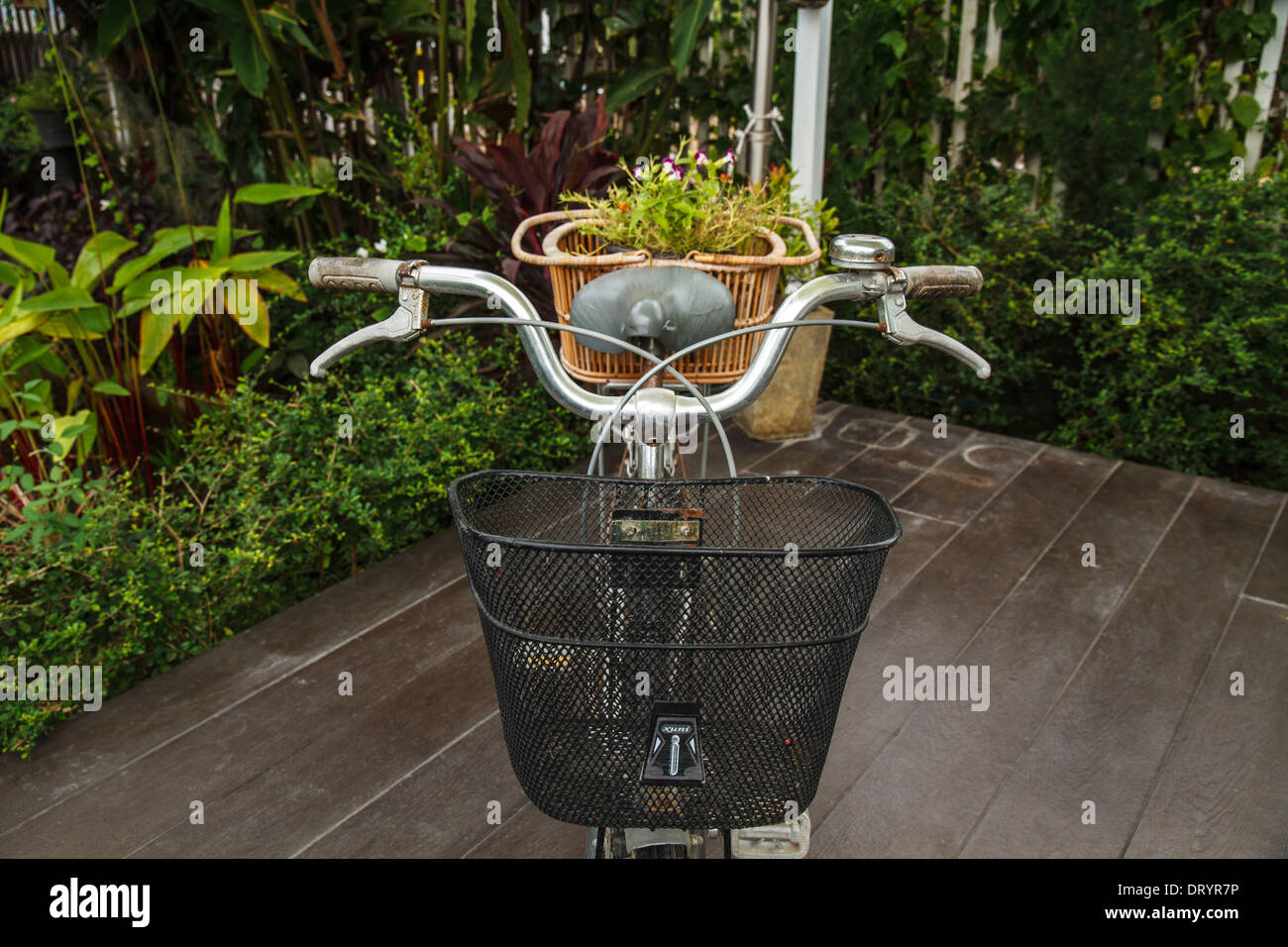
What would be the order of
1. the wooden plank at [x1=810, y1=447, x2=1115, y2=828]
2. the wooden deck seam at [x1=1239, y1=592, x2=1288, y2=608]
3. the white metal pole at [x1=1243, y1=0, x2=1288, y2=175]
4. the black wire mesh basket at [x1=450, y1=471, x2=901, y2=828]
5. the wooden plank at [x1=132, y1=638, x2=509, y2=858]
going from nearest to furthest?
the black wire mesh basket at [x1=450, y1=471, x2=901, y2=828] → the wooden plank at [x1=132, y1=638, x2=509, y2=858] → the wooden plank at [x1=810, y1=447, x2=1115, y2=828] → the wooden deck seam at [x1=1239, y1=592, x2=1288, y2=608] → the white metal pole at [x1=1243, y1=0, x2=1288, y2=175]

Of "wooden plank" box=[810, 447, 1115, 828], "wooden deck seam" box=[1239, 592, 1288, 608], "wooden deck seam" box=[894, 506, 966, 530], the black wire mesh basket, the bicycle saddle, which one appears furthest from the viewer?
"wooden deck seam" box=[894, 506, 966, 530]

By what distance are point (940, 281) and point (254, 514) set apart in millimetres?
1603

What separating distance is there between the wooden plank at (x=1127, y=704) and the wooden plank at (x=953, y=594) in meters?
0.24

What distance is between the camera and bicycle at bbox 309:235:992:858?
85cm

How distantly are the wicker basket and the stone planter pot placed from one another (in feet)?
4.60

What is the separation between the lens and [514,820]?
1.59 metres

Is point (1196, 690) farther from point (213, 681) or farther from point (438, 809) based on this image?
point (213, 681)

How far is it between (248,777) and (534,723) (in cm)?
97

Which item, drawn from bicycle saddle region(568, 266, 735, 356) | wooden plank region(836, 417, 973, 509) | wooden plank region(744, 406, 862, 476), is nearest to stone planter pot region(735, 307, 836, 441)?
wooden plank region(744, 406, 862, 476)

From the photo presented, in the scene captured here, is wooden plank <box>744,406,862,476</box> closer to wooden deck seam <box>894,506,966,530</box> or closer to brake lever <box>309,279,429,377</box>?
wooden deck seam <box>894,506,966,530</box>

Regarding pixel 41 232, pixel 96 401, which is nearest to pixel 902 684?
pixel 96 401

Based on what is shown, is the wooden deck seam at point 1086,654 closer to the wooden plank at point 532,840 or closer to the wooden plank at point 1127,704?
the wooden plank at point 1127,704
